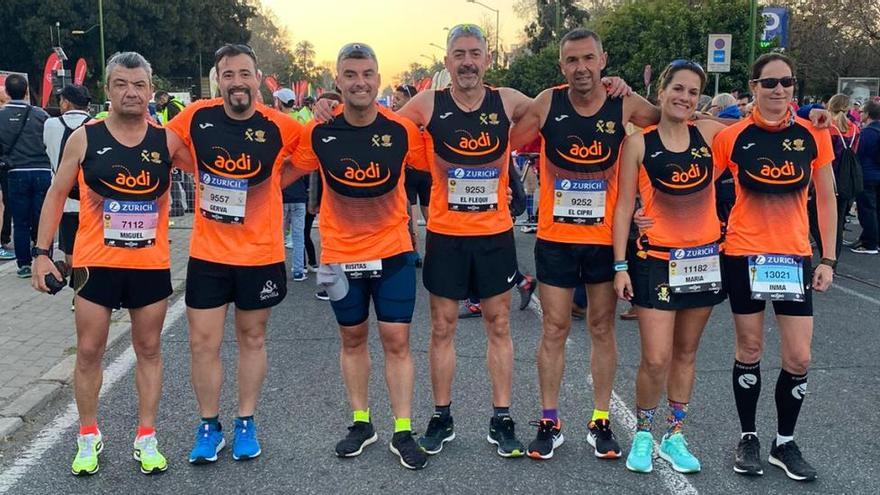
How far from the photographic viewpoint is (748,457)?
3908 millimetres

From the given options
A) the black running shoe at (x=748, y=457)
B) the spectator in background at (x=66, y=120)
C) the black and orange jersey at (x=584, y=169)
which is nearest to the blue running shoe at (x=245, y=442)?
the black and orange jersey at (x=584, y=169)

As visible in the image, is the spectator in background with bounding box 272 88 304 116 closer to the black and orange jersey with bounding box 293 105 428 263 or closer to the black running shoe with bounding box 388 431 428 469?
the black and orange jersey with bounding box 293 105 428 263

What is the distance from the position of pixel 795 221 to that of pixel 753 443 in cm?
115

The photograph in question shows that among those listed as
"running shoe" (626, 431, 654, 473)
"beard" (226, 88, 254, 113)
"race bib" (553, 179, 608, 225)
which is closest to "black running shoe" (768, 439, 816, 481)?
"running shoe" (626, 431, 654, 473)

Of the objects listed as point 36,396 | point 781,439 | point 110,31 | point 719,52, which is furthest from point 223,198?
point 110,31

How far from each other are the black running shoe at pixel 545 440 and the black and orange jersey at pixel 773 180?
4.26 ft

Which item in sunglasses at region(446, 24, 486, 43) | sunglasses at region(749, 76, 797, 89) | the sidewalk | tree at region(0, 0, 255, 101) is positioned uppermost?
tree at region(0, 0, 255, 101)

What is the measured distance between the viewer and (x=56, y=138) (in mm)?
7047

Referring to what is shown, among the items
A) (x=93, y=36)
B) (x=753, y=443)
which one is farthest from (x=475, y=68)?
(x=93, y=36)

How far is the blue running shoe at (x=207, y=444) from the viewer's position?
3.95m

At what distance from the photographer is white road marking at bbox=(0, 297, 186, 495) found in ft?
12.6

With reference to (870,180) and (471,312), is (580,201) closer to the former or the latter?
(471,312)

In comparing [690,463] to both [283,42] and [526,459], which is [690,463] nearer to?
[526,459]

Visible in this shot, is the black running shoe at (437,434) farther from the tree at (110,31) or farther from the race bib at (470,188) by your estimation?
the tree at (110,31)
